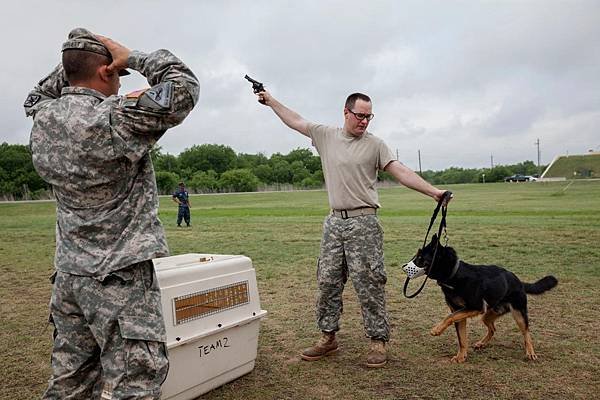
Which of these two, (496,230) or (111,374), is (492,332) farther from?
(496,230)

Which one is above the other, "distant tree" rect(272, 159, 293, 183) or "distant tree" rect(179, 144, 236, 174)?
"distant tree" rect(179, 144, 236, 174)

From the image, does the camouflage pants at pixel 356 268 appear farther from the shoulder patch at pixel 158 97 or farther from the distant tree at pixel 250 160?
the distant tree at pixel 250 160

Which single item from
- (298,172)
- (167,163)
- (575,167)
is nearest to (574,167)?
(575,167)

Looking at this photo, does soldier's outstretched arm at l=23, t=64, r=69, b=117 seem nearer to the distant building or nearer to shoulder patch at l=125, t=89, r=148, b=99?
shoulder patch at l=125, t=89, r=148, b=99

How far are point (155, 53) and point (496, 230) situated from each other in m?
14.4

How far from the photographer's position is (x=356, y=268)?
4.66 metres

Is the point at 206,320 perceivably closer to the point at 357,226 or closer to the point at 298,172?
the point at 357,226

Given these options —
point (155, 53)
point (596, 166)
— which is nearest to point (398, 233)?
point (155, 53)

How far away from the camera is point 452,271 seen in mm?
4797

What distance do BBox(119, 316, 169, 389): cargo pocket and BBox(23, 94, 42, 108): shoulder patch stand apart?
124cm

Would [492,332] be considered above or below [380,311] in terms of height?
below

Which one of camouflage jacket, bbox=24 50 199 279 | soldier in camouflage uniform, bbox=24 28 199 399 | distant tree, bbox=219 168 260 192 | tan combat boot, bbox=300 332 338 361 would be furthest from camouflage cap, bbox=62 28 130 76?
distant tree, bbox=219 168 260 192

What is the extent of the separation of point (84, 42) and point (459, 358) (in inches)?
157

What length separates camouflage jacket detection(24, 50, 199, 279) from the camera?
223cm
